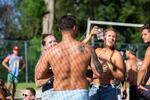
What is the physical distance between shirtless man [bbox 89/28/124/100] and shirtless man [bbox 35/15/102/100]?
1325 mm

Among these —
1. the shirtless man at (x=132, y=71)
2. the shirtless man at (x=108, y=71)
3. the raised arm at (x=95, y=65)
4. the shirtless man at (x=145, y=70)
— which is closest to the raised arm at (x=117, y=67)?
the shirtless man at (x=108, y=71)

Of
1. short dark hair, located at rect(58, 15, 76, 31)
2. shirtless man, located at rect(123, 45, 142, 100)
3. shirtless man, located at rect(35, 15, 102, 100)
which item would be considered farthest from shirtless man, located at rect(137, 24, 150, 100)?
short dark hair, located at rect(58, 15, 76, 31)

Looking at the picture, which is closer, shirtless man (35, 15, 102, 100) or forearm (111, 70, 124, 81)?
shirtless man (35, 15, 102, 100)

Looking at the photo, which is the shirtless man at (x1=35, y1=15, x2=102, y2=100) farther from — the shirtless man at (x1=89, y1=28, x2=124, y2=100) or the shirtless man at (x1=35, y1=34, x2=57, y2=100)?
the shirtless man at (x1=89, y1=28, x2=124, y2=100)

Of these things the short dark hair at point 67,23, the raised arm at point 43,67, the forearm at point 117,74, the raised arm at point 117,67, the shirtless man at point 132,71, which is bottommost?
the shirtless man at point 132,71

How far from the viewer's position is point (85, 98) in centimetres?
652

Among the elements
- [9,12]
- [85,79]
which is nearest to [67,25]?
[85,79]

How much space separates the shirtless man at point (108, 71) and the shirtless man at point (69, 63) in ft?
4.35

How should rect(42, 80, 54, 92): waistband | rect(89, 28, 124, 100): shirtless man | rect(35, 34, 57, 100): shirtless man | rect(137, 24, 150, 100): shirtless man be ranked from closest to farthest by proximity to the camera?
rect(35, 34, 57, 100): shirtless man
rect(42, 80, 54, 92): waistband
rect(137, 24, 150, 100): shirtless man
rect(89, 28, 124, 100): shirtless man

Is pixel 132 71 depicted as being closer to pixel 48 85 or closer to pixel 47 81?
pixel 48 85

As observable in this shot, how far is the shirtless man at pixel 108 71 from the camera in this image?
313 inches

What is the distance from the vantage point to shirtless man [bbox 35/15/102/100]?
255 inches

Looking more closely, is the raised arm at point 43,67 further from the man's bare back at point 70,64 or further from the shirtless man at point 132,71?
the shirtless man at point 132,71

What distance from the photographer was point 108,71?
7.98 m
